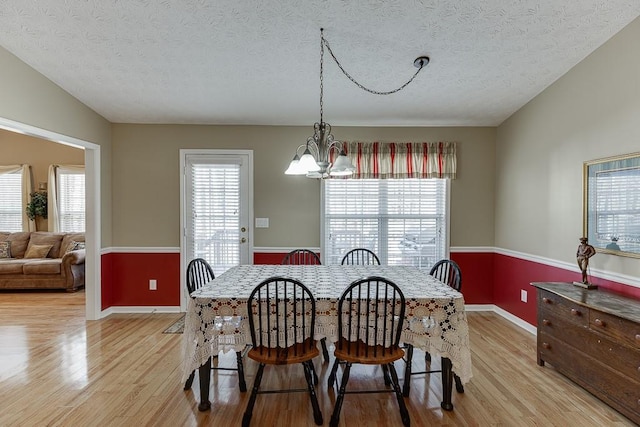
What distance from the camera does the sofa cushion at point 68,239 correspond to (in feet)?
19.1

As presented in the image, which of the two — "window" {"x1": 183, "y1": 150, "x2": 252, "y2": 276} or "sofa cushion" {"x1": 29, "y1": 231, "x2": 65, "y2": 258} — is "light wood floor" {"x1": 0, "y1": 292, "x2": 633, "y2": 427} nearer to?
"window" {"x1": 183, "y1": 150, "x2": 252, "y2": 276}

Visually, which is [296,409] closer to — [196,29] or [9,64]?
[196,29]

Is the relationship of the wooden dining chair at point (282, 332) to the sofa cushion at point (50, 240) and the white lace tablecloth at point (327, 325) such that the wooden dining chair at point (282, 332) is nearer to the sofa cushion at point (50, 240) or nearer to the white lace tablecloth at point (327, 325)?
the white lace tablecloth at point (327, 325)

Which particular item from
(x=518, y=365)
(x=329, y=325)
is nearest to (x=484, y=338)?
(x=518, y=365)

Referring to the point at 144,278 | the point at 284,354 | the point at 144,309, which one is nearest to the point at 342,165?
the point at 284,354

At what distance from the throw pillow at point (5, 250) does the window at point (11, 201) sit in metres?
0.62

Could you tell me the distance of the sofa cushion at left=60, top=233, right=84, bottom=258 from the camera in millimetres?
5820

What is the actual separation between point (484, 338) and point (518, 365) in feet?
1.97

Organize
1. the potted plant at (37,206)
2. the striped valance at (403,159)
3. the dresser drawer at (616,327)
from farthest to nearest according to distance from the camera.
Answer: the potted plant at (37,206)
the striped valance at (403,159)
the dresser drawer at (616,327)

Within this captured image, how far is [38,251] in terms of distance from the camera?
18.8 feet

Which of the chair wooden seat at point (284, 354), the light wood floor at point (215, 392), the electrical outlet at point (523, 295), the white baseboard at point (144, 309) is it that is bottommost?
the light wood floor at point (215, 392)

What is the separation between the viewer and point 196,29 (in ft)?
8.75

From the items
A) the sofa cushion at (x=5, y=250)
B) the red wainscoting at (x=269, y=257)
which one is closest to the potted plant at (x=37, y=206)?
the sofa cushion at (x=5, y=250)

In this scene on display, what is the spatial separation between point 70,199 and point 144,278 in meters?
3.23
